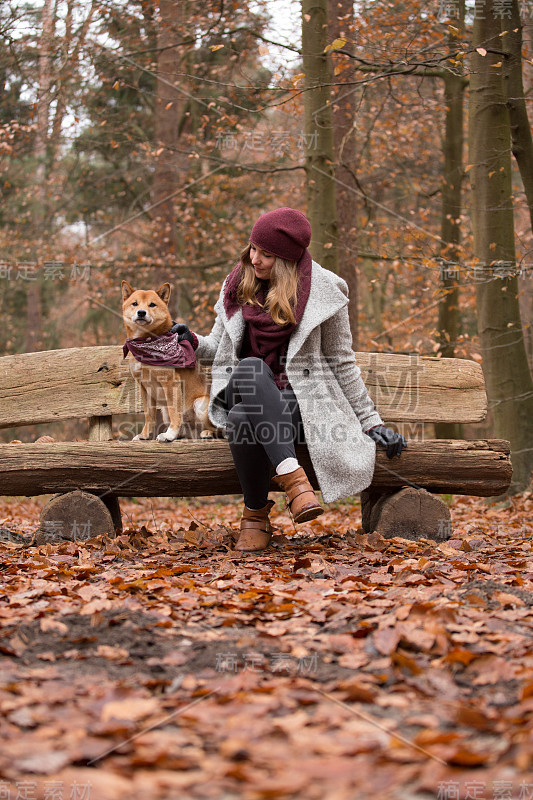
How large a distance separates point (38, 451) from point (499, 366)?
185 inches

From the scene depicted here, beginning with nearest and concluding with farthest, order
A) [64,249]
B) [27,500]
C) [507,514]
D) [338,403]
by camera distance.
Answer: [338,403]
[507,514]
[27,500]
[64,249]

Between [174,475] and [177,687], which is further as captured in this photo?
[174,475]

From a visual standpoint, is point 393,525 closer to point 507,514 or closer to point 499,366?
point 507,514

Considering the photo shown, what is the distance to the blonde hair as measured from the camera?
425cm

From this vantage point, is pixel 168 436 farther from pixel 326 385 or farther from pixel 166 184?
pixel 166 184

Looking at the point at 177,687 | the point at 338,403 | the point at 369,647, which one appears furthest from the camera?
the point at 338,403

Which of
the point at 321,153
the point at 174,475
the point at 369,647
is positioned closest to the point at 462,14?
the point at 321,153

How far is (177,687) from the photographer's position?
87.4 inches

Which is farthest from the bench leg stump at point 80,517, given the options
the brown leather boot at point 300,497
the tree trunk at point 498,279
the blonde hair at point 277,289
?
the tree trunk at point 498,279

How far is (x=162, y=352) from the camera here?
445 cm

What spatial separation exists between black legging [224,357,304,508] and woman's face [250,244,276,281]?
0.61 metres

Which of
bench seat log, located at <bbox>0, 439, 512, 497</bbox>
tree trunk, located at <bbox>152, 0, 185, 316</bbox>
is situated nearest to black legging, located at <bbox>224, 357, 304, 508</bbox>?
bench seat log, located at <bbox>0, 439, 512, 497</bbox>

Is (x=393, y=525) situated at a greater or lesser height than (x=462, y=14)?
lesser

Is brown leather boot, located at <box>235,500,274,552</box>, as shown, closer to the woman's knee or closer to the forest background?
the woman's knee
